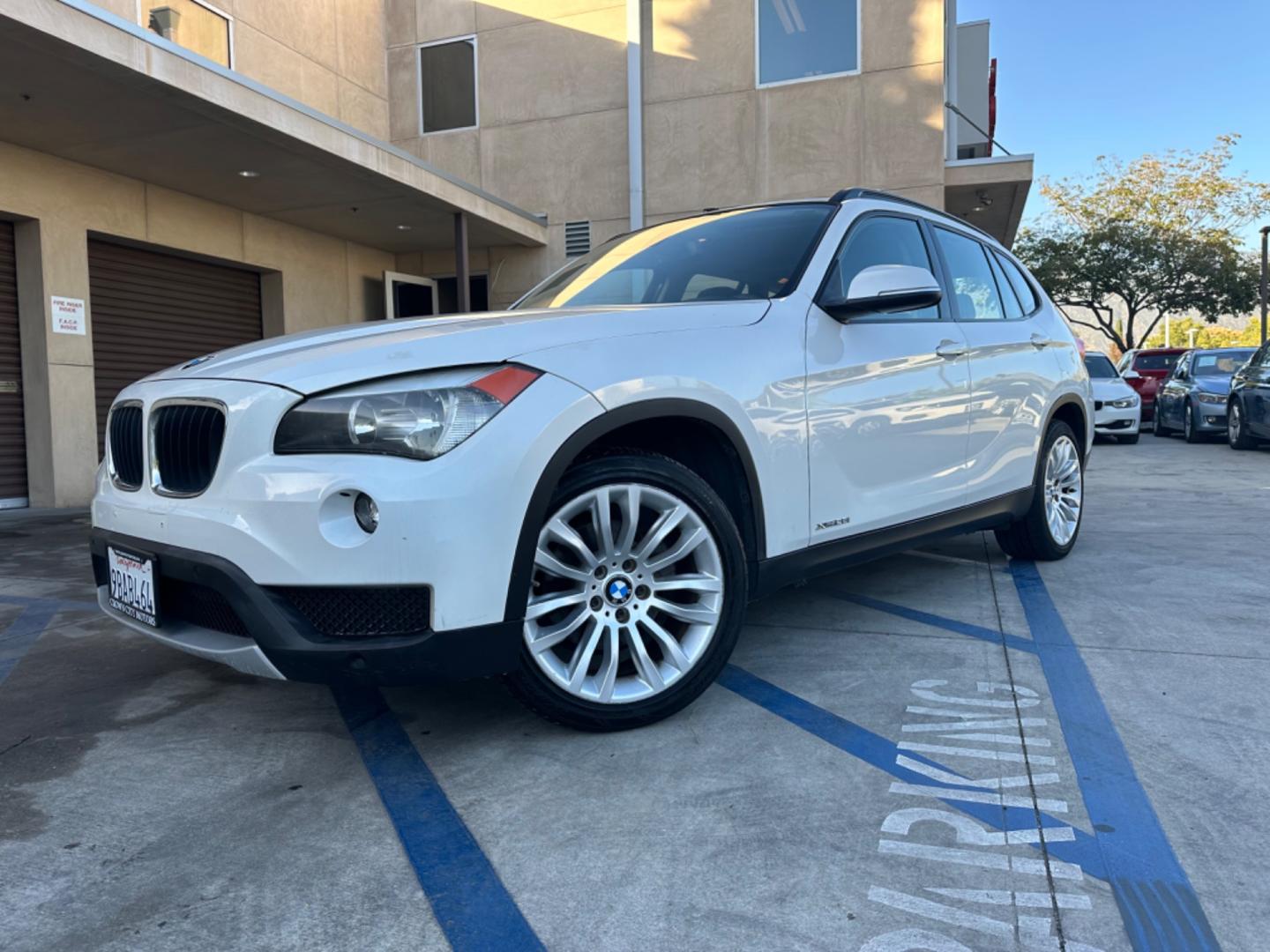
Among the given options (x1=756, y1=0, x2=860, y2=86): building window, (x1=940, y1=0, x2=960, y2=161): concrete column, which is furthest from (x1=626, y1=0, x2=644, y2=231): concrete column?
(x1=940, y1=0, x2=960, y2=161): concrete column

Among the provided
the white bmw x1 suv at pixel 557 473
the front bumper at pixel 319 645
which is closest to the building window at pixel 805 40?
the white bmw x1 suv at pixel 557 473

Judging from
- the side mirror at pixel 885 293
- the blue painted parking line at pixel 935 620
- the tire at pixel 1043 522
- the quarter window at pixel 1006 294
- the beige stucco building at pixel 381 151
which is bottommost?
the blue painted parking line at pixel 935 620

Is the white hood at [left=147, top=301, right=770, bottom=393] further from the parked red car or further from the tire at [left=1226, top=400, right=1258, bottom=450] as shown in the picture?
the parked red car

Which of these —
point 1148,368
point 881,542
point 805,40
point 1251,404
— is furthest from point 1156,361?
point 881,542

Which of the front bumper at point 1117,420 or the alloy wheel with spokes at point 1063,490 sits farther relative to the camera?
the front bumper at point 1117,420

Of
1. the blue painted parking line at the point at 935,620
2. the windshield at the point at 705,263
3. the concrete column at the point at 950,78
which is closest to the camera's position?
the windshield at the point at 705,263

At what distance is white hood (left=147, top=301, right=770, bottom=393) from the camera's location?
2.46 metres

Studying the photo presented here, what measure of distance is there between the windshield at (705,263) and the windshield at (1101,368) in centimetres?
1248

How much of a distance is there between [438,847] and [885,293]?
2.31 m

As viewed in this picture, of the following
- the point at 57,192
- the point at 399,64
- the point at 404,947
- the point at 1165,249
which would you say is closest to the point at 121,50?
the point at 57,192

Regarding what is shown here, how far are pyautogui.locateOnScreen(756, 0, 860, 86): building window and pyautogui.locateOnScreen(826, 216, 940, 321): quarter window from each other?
1010 cm

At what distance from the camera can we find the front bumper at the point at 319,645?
2.35 m

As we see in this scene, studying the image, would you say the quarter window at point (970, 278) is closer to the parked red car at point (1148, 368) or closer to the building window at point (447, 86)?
the building window at point (447, 86)

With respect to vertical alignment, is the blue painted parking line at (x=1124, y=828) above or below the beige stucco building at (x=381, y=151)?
below
